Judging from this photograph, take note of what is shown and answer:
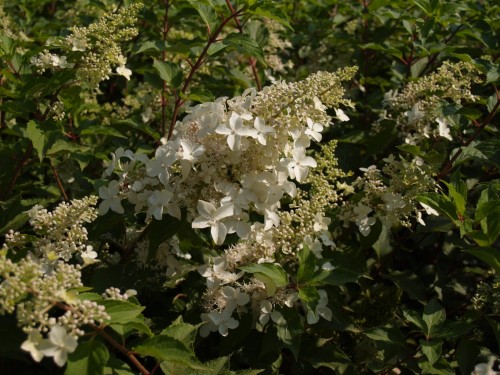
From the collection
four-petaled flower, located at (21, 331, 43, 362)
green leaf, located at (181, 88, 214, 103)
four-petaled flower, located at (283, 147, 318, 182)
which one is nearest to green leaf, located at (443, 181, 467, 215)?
four-petaled flower, located at (283, 147, 318, 182)

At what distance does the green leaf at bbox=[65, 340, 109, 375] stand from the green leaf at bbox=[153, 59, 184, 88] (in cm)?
133

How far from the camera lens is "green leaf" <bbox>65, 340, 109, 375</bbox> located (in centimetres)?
158

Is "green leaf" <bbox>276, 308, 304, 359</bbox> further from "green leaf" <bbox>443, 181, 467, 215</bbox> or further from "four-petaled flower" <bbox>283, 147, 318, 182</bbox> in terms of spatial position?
"green leaf" <bbox>443, 181, 467, 215</bbox>

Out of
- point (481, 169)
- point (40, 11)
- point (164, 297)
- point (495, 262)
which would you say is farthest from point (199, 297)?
point (40, 11)

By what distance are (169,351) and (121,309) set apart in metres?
0.18

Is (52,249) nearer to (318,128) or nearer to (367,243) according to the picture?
(318,128)

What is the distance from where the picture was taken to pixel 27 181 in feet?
10.2

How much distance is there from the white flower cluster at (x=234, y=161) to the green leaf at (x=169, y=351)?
0.45m

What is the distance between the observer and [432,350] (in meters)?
2.14

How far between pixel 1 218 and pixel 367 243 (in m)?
1.58

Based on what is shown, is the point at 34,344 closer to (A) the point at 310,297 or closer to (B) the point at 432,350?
(A) the point at 310,297

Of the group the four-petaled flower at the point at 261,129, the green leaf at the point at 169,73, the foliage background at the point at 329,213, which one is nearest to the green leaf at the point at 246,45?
the foliage background at the point at 329,213

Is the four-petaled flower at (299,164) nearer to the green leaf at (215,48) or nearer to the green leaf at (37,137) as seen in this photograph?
the green leaf at (215,48)

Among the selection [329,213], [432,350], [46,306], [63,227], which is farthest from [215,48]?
[432,350]
